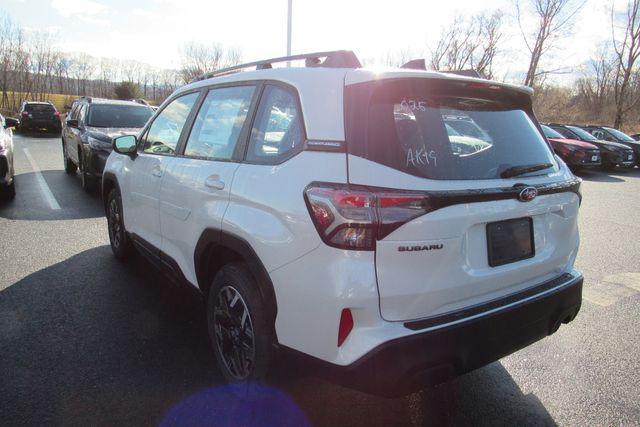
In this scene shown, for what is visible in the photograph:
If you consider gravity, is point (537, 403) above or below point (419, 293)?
below

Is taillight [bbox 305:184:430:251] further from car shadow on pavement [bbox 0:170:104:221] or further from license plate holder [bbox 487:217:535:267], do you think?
car shadow on pavement [bbox 0:170:104:221]

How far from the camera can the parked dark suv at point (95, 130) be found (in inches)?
311

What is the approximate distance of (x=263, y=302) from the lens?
224 centimetres

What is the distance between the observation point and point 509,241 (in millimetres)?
2158

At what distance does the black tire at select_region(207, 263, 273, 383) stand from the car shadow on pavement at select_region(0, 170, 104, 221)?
4969 mm

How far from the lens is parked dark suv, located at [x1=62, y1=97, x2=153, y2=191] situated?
311 inches

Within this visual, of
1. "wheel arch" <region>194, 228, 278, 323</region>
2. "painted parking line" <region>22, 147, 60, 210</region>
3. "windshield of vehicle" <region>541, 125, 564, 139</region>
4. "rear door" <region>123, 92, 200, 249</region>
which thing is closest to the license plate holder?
"wheel arch" <region>194, 228, 278, 323</region>

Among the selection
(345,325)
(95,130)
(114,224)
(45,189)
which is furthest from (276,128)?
(45,189)

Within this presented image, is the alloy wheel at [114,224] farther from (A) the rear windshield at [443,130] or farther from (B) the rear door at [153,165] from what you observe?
(A) the rear windshield at [443,130]

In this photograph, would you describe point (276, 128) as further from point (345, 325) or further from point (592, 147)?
point (592, 147)

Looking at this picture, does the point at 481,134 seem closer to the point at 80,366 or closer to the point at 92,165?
the point at 80,366

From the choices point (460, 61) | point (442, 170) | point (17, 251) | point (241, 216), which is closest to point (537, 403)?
point (442, 170)

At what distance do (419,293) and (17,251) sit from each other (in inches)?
193

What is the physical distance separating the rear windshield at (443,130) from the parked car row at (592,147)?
1357 centimetres
